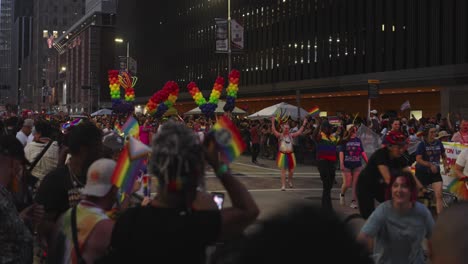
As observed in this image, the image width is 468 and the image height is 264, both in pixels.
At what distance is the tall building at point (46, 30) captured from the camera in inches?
6127

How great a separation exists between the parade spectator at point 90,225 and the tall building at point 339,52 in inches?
779

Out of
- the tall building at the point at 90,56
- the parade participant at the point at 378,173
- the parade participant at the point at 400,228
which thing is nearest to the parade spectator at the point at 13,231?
the parade participant at the point at 400,228

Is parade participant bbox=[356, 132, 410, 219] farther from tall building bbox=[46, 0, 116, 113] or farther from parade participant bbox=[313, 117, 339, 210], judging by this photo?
tall building bbox=[46, 0, 116, 113]

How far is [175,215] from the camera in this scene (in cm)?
263

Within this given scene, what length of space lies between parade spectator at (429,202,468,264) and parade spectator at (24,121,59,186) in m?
4.52

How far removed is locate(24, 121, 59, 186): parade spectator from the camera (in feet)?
21.8

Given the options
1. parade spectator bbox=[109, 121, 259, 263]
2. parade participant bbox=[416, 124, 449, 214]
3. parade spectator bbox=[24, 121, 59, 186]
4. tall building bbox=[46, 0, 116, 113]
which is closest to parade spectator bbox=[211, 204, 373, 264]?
parade spectator bbox=[109, 121, 259, 263]

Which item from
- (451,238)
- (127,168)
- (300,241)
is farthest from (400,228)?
(300,241)

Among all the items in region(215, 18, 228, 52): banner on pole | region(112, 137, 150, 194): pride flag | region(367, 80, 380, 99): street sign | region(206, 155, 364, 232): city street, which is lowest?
region(206, 155, 364, 232): city street

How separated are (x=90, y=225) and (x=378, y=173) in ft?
15.6

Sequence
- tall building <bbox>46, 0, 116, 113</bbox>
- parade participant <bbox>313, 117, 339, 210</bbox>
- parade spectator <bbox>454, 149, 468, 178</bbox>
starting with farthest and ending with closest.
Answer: tall building <bbox>46, 0, 116, 113</bbox>
parade participant <bbox>313, 117, 339, 210</bbox>
parade spectator <bbox>454, 149, 468, 178</bbox>

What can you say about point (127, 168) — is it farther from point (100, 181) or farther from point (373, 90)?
point (373, 90)

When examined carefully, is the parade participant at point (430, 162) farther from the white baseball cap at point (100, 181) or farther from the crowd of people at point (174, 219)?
the white baseball cap at point (100, 181)

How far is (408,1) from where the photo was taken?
3662 centimetres
